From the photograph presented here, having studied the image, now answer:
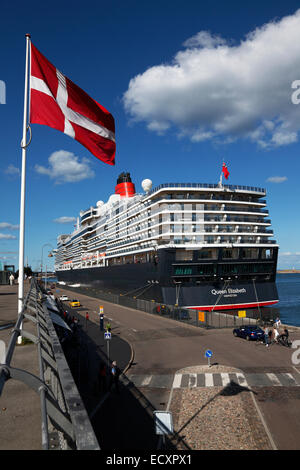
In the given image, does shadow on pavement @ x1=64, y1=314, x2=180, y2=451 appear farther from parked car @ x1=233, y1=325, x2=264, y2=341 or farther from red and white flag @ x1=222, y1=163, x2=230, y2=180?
red and white flag @ x1=222, y1=163, x2=230, y2=180

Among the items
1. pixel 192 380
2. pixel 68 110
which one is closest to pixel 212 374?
pixel 192 380

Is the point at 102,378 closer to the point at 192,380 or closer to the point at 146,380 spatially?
the point at 146,380

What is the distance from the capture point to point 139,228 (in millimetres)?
51469

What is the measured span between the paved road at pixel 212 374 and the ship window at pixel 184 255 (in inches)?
411

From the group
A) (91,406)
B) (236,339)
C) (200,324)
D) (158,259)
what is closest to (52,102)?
(91,406)

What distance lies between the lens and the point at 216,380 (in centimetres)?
1645

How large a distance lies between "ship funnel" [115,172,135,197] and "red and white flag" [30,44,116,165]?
204 ft

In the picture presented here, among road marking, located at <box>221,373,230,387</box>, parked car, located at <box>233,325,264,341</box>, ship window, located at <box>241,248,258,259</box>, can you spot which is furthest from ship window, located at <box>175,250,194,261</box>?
road marking, located at <box>221,373,230,387</box>

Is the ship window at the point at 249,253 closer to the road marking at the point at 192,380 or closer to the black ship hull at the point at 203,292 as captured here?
the black ship hull at the point at 203,292

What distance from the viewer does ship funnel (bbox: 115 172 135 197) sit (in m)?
77.9

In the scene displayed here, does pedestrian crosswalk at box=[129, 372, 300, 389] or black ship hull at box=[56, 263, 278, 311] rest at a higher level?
black ship hull at box=[56, 263, 278, 311]

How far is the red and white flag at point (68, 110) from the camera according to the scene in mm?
13430

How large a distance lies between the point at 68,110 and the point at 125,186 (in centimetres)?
6396
